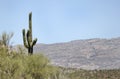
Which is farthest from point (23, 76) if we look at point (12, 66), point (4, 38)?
point (4, 38)

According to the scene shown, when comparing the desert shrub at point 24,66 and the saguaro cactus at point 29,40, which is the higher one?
the saguaro cactus at point 29,40

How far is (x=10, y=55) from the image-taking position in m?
36.5

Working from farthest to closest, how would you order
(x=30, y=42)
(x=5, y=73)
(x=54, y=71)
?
1. (x=54, y=71)
2. (x=30, y=42)
3. (x=5, y=73)

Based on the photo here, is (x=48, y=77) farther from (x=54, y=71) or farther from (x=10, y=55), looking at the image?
(x=10, y=55)

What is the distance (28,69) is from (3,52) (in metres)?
3.13

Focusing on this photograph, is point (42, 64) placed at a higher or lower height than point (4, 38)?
lower

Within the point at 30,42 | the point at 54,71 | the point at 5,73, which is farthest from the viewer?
the point at 54,71

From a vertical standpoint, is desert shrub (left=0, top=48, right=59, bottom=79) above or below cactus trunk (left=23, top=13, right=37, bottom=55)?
below

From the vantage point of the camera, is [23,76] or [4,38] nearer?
[23,76]

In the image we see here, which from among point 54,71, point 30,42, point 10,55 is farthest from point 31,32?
point 54,71

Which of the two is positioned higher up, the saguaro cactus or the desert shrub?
the saguaro cactus

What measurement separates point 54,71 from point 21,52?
4.25 metres

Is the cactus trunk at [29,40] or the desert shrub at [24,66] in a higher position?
the cactus trunk at [29,40]

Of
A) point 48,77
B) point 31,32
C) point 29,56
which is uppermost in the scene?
point 31,32
